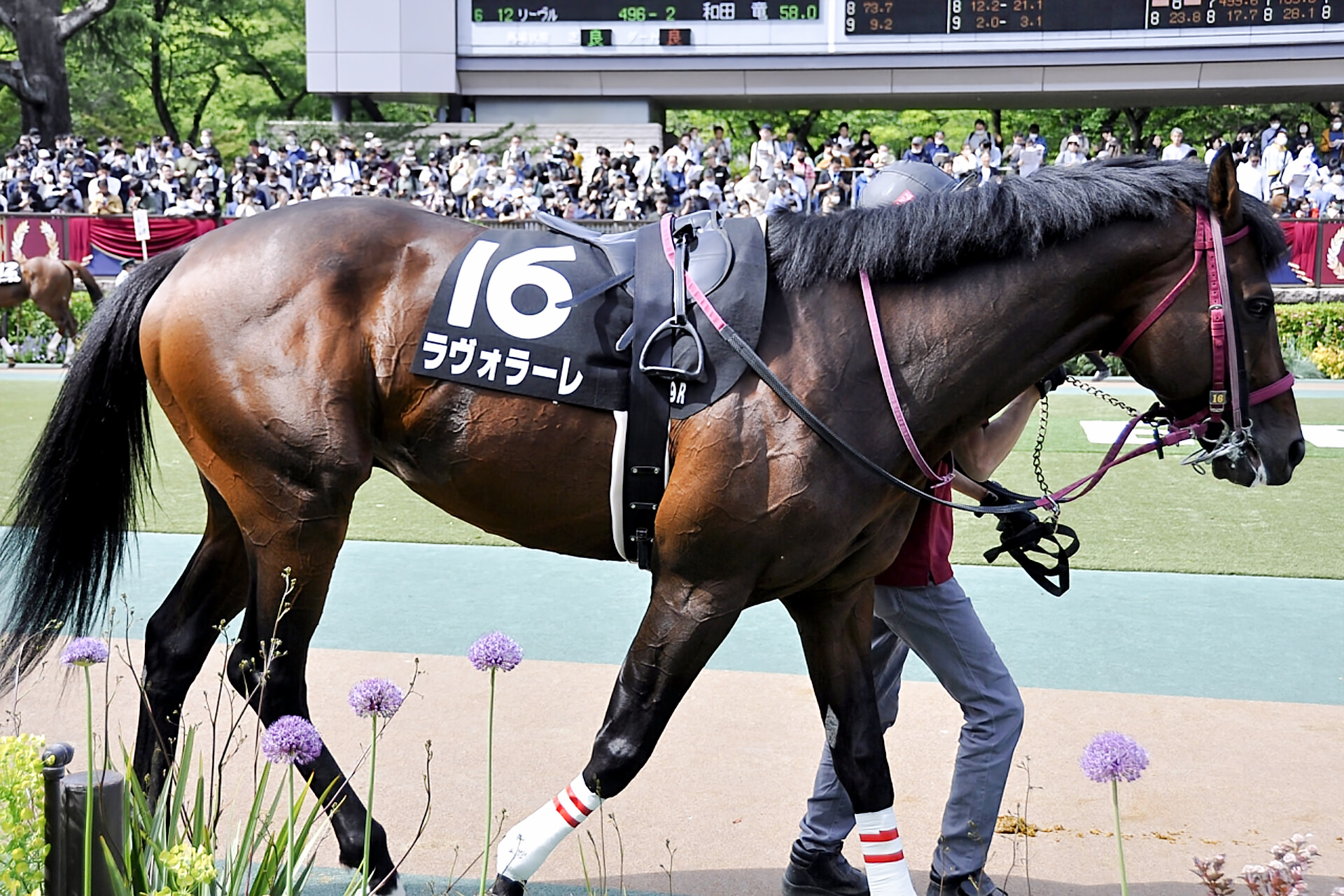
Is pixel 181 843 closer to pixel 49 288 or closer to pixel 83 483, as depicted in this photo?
pixel 83 483

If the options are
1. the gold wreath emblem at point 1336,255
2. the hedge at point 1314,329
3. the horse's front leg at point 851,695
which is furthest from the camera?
the gold wreath emblem at point 1336,255

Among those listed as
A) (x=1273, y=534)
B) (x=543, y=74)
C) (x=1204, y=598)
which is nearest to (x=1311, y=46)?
(x=543, y=74)

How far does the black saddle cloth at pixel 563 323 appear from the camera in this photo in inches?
111

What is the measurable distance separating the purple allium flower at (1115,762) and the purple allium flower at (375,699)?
1.16 metres

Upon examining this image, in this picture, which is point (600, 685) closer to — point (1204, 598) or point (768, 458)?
point (768, 458)

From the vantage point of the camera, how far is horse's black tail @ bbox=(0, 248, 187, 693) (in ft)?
11.0

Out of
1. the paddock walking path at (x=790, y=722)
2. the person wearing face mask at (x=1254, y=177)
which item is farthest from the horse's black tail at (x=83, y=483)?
the person wearing face mask at (x=1254, y=177)

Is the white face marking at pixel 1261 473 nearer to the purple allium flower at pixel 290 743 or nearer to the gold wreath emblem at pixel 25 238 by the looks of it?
the purple allium flower at pixel 290 743

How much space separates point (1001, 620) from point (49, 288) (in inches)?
620

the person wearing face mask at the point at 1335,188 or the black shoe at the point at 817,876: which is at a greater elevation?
the person wearing face mask at the point at 1335,188

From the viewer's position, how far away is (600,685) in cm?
471

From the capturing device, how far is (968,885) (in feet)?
10.2

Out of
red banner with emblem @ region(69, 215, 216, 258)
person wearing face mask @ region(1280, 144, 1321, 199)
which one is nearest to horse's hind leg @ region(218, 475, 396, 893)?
red banner with emblem @ region(69, 215, 216, 258)

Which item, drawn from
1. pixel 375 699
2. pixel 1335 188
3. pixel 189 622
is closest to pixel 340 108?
pixel 1335 188
